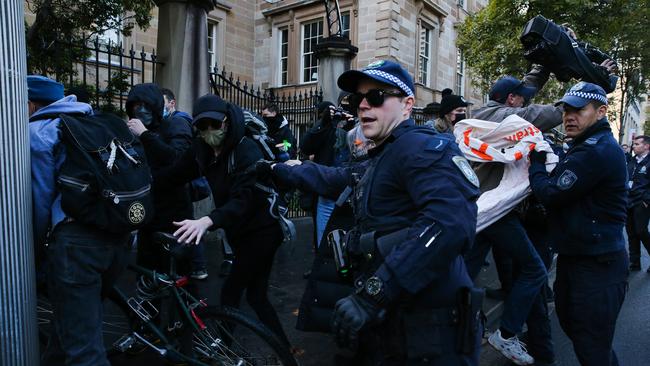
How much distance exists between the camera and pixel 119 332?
11.4ft

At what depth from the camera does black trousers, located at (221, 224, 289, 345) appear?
336cm

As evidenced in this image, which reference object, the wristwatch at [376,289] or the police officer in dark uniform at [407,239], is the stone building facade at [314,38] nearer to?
A: the police officer in dark uniform at [407,239]

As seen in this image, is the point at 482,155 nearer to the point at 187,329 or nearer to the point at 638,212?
the point at 187,329

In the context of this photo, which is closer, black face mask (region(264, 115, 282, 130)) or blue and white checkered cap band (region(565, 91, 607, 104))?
blue and white checkered cap band (region(565, 91, 607, 104))

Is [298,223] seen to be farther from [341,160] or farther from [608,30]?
[608,30]

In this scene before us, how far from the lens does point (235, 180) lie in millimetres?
3195

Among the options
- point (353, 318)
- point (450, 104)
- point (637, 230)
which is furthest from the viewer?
point (637, 230)

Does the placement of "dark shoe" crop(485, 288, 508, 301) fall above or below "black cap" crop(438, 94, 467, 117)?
below

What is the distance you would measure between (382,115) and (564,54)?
2.64m

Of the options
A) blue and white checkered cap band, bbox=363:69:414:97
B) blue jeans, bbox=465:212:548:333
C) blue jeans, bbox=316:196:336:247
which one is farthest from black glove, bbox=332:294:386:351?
blue jeans, bbox=316:196:336:247

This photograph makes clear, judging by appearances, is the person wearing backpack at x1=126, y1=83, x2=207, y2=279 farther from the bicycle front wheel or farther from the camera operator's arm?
the camera operator's arm

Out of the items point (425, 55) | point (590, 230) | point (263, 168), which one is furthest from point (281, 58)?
point (590, 230)

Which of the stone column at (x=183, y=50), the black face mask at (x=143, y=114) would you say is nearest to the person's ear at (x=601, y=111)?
the black face mask at (x=143, y=114)

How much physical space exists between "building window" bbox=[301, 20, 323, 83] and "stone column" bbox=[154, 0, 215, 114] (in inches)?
460
